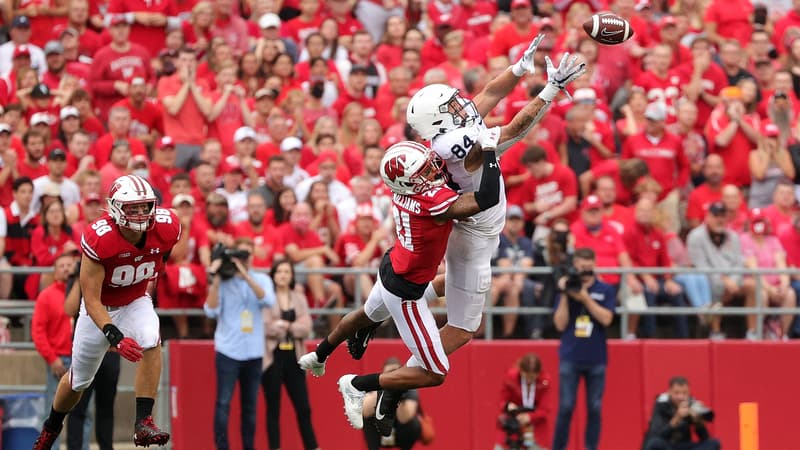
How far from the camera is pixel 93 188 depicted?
1514cm

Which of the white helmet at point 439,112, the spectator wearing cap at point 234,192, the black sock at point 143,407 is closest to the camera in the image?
the white helmet at point 439,112

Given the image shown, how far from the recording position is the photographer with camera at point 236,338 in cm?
1440

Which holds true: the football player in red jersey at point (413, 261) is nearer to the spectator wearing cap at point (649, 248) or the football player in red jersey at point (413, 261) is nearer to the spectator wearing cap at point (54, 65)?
the spectator wearing cap at point (649, 248)

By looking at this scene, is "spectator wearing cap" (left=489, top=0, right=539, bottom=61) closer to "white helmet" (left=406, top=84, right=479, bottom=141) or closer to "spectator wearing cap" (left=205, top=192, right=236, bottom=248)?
"spectator wearing cap" (left=205, top=192, right=236, bottom=248)

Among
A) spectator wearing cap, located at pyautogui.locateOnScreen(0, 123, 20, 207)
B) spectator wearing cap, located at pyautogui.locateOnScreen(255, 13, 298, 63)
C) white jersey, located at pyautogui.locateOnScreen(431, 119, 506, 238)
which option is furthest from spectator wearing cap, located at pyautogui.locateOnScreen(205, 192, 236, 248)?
white jersey, located at pyautogui.locateOnScreen(431, 119, 506, 238)

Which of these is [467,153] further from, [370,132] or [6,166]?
[6,166]

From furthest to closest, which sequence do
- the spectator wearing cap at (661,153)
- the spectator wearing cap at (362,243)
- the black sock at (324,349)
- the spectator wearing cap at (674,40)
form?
the spectator wearing cap at (674,40) < the spectator wearing cap at (661,153) < the spectator wearing cap at (362,243) < the black sock at (324,349)

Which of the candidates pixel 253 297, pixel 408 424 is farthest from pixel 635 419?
pixel 253 297

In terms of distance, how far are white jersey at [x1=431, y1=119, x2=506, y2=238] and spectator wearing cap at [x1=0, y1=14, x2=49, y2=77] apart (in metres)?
7.85

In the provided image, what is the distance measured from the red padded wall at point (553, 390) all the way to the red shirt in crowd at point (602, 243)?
835 mm

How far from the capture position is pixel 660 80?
1798cm

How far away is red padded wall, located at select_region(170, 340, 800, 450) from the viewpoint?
15.3 m

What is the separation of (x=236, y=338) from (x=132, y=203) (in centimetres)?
356

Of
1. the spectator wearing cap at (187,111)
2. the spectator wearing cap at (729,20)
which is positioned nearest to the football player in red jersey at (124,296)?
the spectator wearing cap at (187,111)
